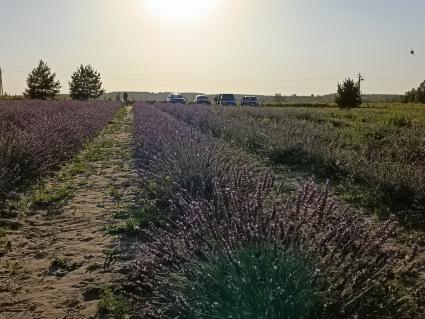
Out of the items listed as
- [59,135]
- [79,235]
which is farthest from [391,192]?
[59,135]

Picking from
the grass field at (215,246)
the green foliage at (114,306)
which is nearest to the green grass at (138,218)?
the grass field at (215,246)

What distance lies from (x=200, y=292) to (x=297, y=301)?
0.54m

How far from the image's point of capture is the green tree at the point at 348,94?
141ft

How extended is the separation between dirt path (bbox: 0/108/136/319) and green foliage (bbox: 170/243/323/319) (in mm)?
960

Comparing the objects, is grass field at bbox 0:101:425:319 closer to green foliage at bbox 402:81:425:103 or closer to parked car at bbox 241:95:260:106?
parked car at bbox 241:95:260:106

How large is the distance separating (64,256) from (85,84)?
73045mm

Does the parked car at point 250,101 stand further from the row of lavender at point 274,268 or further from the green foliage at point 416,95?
the row of lavender at point 274,268

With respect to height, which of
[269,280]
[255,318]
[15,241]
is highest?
[269,280]

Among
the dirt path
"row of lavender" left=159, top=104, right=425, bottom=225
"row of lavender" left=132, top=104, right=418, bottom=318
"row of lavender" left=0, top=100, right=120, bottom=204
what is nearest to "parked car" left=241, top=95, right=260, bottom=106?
"row of lavender" left=159, top=104, right=425, bottom=225

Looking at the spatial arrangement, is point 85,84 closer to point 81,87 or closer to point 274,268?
point 81,87

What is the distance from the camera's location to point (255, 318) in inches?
90.2

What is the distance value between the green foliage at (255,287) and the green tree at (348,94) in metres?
42.3

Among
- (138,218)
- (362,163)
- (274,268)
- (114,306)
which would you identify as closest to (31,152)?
(138,218)

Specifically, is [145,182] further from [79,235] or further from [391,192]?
[391,192]
